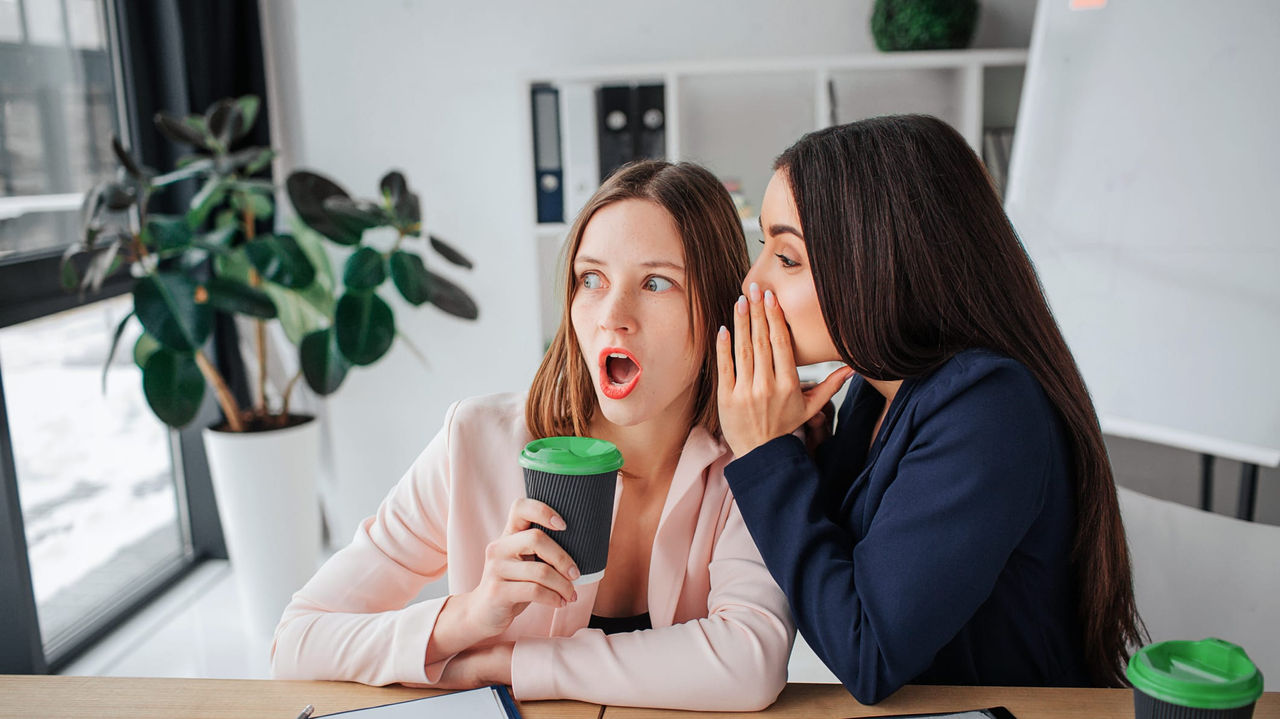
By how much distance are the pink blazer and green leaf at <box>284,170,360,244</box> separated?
5.04ft

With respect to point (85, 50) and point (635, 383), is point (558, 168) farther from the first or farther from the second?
point (635, 383)

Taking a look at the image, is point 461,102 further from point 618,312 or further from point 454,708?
point 454,708

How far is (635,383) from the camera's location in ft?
3.91

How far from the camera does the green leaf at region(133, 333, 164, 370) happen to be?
2.46 metres

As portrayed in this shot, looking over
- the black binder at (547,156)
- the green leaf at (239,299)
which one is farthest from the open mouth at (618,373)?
the black binder at (547,156)

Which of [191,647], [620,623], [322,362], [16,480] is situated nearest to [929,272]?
[620,623]

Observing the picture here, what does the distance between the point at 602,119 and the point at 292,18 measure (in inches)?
50.4

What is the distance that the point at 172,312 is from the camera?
7.68ft

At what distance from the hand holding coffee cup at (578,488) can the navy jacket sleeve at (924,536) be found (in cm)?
21

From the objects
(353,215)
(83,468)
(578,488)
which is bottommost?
(83,468)

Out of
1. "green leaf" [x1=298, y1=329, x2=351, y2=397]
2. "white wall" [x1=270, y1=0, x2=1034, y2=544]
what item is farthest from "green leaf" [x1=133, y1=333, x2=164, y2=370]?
"white wall" [x1=270, y1=0, x2=1034, y2=544]

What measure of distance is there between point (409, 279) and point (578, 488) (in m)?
1.93

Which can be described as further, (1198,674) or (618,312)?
(618,312)

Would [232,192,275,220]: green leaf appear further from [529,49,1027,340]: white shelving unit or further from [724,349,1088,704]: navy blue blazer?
[724,349,1088,704]: navy blue blazer
